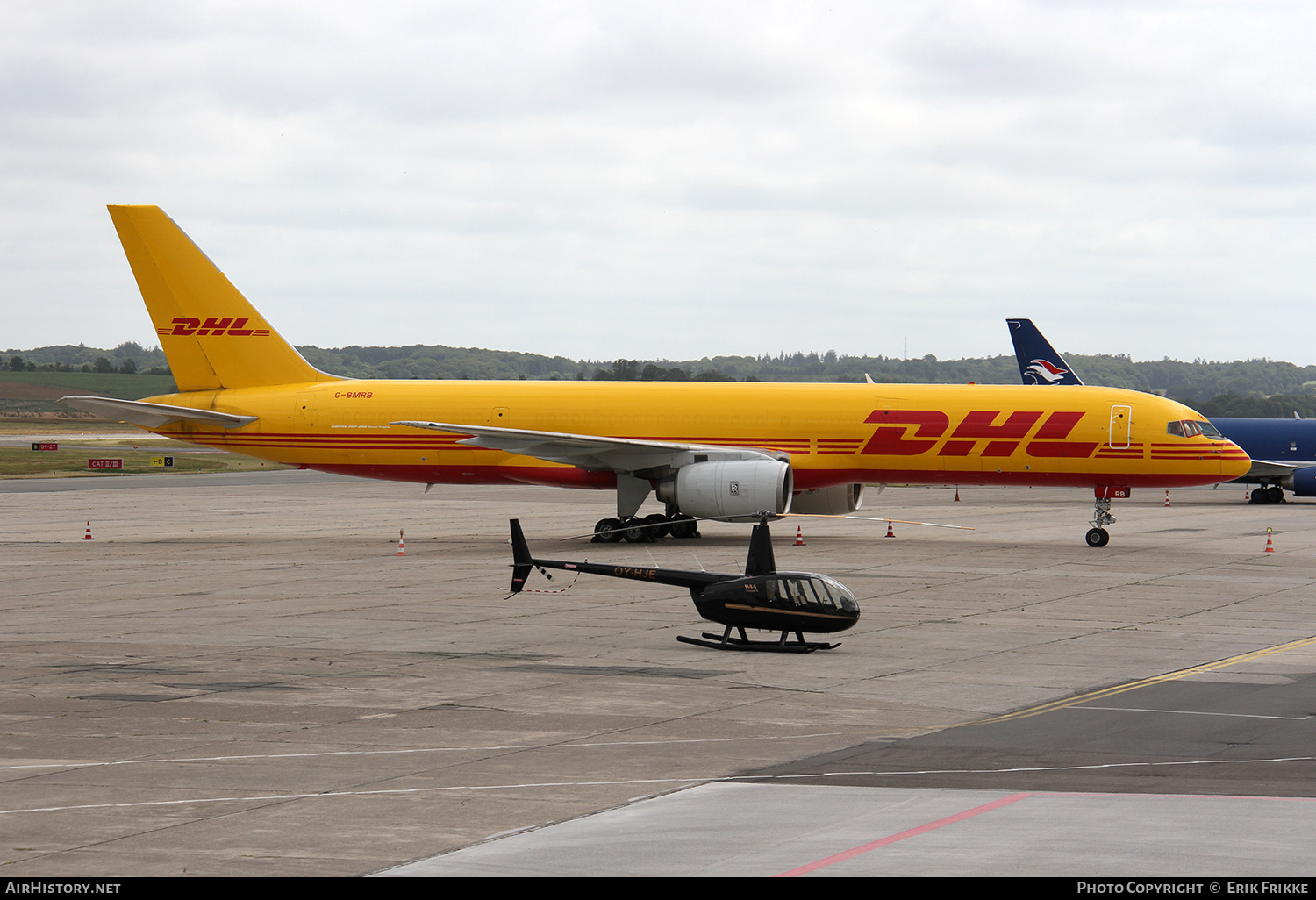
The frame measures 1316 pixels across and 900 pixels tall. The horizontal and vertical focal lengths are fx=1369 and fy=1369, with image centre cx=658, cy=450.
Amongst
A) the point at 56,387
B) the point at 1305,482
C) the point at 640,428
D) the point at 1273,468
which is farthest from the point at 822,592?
the point at 56,387

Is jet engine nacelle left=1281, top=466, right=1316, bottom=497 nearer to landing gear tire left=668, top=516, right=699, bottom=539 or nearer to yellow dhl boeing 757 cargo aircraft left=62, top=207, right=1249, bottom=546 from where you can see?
yellow dhl boeing 757 cargo aircraft left=62, top=207, right=1249, bottom=546

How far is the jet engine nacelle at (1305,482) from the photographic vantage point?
197ft

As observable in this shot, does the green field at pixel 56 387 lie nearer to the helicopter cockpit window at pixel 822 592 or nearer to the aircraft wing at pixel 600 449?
the aircraft wing at pixel 600 449

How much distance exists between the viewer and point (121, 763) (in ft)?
46.4

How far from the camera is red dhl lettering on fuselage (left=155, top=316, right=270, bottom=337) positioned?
42594 millimetres

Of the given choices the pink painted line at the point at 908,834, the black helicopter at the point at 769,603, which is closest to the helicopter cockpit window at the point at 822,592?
the black helicopter at the point at 769,603

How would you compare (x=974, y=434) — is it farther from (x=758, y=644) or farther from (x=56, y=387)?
(x=56, y=387)

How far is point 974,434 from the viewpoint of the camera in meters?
38.3

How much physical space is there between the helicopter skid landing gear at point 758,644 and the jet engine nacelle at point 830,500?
1905cm

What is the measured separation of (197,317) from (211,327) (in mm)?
524

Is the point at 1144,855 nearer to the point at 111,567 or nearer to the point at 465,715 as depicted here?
the point at 465,715

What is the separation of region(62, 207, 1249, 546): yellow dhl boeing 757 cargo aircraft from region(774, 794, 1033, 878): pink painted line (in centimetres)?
2477

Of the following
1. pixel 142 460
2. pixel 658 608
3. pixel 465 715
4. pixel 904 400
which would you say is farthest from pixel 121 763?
pixel 142 460

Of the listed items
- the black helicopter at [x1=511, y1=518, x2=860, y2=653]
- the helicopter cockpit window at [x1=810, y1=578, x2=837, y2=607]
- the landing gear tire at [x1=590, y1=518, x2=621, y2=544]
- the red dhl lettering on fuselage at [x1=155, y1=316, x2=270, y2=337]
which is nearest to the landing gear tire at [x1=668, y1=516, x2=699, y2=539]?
the landing gear tire at [x1=590, y1=518, x2=621, y2=544]
